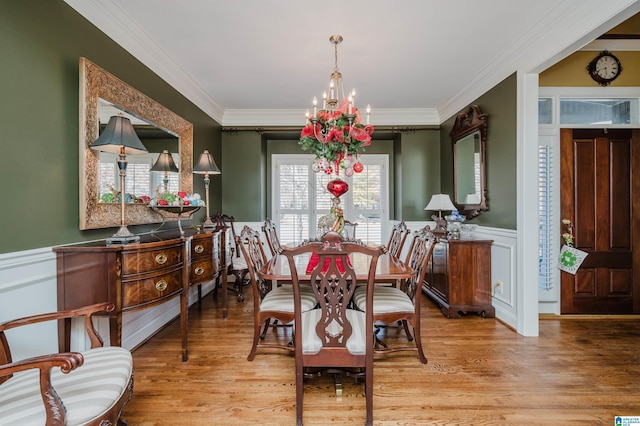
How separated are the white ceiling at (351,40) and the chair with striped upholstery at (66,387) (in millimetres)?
2197

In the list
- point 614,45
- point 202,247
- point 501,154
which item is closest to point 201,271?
point 202,247

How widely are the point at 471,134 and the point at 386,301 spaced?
2695 millimetres

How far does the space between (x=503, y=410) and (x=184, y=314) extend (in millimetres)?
2285

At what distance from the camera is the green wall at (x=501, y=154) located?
9.65ft

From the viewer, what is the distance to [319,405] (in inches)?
70.2

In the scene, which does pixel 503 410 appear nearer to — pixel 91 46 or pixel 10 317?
pixel 10 317

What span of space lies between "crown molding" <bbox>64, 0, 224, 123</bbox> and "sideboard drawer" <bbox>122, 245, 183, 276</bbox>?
1711mm

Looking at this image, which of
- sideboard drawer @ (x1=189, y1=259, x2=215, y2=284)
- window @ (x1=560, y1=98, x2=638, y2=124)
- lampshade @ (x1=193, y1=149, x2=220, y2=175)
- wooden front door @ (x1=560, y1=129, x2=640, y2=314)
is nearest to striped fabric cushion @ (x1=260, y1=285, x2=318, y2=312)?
sideboard drawer @ (x1=189, y1=259, x2=215, y2=284)

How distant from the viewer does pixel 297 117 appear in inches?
182

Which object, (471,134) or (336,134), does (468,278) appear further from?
(336,134)

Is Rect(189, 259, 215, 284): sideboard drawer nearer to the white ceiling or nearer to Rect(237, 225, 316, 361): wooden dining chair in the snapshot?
Rect(237, 225, 316, 361): wooden dining chair

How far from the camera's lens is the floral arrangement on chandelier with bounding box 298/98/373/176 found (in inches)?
87.4

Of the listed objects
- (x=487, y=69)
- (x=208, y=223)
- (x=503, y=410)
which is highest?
(x=487, y=69)

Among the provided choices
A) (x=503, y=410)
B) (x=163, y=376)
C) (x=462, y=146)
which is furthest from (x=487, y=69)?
(x=163, y=376)
